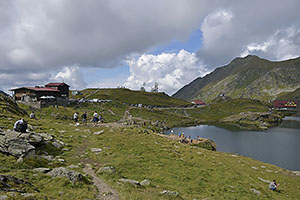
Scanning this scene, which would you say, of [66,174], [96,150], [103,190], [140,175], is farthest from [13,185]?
[96,150]

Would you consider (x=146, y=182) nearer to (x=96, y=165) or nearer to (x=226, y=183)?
(x=96, y=165)

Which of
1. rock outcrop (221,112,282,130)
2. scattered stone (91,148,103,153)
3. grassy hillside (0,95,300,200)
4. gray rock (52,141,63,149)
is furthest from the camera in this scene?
rock outcrop (221,112,282,130)

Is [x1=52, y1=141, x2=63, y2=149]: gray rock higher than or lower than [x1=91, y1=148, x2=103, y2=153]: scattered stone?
higher

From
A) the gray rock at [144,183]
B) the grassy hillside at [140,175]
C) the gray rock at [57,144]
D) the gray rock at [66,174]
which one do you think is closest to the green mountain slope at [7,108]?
the grassy hillside at [140,175]

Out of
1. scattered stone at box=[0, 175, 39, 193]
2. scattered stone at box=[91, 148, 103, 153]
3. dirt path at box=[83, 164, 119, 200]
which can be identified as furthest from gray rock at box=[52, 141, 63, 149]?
scattered stone at box=[0, 175, 39, 193]

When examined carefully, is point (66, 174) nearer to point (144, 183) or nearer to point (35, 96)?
point (144, 183)

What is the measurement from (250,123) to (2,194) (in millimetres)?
184805

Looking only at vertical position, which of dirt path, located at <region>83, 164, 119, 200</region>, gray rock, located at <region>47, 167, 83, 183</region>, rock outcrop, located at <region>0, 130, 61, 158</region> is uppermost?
rock outcrop, located at <region>0, 130, 61, 158</region>

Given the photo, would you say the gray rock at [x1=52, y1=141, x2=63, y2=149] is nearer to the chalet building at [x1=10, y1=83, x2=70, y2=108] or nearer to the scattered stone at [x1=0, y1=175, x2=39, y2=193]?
the scattered stone at [x1=0, y1=175, x2=39, y2=193]

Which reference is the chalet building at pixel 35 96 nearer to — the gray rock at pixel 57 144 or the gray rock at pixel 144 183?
the gray rock at pixel 57 144

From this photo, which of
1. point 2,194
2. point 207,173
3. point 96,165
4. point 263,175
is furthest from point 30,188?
point 263,175

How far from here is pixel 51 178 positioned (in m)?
13.9

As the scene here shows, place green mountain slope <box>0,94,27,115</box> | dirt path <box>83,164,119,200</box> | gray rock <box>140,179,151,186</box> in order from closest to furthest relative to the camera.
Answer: dirt path <box>83,164,119,200</box> → gray rock <box>140,179,151,186</box> → green mountain slope <box>0,94,27,115</box>

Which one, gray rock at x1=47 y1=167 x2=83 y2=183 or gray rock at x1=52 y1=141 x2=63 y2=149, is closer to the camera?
gray rock at x1=47 y1=167 x2=83 y2=183
